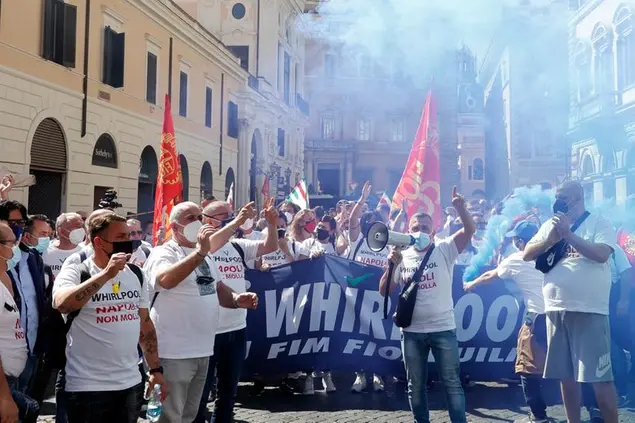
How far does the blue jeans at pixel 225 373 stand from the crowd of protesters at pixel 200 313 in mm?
10

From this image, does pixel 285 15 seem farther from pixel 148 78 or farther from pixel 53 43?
pixel 53 43

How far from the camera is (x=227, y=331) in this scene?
15.8 feet

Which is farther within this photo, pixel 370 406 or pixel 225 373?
→ pixel 370 406

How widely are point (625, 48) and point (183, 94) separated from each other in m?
14.8

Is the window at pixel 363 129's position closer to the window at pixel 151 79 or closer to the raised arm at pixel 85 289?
the window at pixel 151 79

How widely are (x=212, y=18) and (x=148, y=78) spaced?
1363cm

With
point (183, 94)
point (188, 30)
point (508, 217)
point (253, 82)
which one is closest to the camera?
point (508, 217)

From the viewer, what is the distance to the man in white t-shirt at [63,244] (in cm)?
629

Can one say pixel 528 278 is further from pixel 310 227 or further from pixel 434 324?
pixel 310 227

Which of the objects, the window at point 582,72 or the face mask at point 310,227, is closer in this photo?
the face mask at point 310,227

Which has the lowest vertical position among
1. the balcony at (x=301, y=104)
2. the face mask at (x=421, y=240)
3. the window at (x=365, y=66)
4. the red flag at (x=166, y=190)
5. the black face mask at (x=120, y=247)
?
the black face mask at (x=120, y=247)

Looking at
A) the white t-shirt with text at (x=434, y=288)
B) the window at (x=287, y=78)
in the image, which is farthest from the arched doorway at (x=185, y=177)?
the white t-shirt with text at (x=434, y=288)

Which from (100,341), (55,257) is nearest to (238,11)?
(55,257)

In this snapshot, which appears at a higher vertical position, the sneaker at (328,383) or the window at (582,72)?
the window at (582,72)
